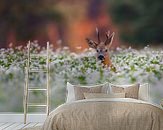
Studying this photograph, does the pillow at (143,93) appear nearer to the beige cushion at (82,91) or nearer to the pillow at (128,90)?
the pillow at (128,90)

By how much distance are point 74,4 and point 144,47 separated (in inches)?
61.8

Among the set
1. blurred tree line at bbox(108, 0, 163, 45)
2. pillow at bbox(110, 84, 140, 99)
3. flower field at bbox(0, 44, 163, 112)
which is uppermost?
blurred tree line at bbox(108, 0, 163, 45)

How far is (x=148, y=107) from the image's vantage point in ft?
15.4

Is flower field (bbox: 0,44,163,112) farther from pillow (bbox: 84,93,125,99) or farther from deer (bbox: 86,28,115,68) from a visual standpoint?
pillow (bbox: 84,93,125,99)

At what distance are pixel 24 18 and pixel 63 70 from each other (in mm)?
1249

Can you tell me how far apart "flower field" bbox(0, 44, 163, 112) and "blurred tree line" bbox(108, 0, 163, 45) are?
0.88 feet

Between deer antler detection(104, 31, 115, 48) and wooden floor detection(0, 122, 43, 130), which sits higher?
deer antler detection(104, 31, 115, 48)

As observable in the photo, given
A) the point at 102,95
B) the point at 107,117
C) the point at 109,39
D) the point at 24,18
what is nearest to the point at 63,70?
the point at 109,39

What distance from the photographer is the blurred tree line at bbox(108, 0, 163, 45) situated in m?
6.95

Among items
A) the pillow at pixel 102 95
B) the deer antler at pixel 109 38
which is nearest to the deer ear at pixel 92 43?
the deer antler at pixel 109 38

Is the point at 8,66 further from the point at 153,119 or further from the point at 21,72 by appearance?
the point at 153,119

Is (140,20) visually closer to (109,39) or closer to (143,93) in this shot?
(109,39)

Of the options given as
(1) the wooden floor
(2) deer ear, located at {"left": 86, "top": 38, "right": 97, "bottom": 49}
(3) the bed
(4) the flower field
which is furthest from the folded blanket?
(2) deer ear, located at {"left": 86, "top": 38, "right": 97, "bottom": 49}

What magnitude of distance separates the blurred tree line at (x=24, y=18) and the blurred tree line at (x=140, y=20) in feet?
3.96
